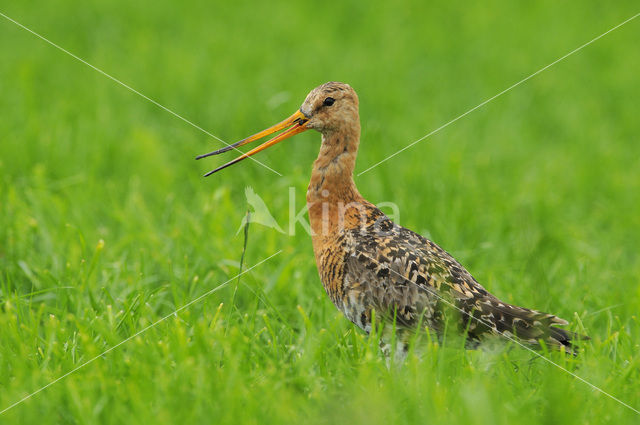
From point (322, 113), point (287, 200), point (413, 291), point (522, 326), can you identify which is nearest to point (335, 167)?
point (322, 113)

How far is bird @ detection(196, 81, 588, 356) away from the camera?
13.8 ft

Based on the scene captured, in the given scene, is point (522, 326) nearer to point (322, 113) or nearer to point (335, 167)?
point (335, 167)

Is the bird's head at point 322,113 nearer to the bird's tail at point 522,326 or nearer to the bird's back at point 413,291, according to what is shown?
the bird's back at point 413,291

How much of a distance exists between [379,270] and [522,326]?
90 cm

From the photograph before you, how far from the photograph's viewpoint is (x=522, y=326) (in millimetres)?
4180

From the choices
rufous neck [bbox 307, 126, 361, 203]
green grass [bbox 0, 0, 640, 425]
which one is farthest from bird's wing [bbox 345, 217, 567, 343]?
rufous neck [bbox 307, 126, 361, 203]

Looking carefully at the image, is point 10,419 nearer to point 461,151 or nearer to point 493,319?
point 493,319

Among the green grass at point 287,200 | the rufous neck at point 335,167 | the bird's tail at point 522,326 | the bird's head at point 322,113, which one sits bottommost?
the green grass at point 287,200

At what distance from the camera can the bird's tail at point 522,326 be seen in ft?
13.5

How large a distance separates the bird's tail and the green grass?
133mm

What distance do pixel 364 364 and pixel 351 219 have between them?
1.11 m

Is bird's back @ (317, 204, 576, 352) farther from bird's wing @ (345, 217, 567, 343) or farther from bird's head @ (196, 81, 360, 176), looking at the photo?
bird's head @ (196, 81, 360, 176)

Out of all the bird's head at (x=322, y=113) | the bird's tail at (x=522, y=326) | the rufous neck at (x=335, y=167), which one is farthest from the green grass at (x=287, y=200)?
the bird's head at (x=322, y=113)

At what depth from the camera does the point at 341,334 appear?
4.38m
